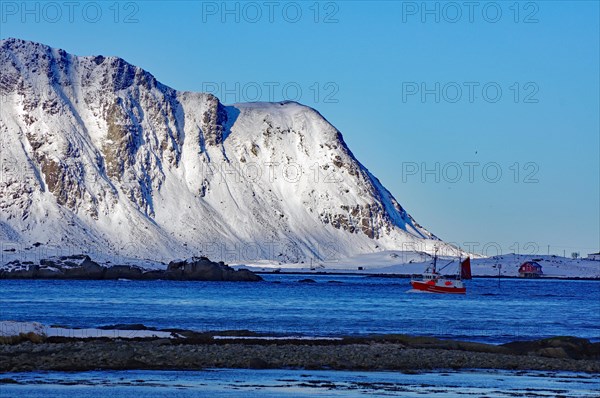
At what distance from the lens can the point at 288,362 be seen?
49.0m

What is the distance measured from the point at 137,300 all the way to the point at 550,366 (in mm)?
74674

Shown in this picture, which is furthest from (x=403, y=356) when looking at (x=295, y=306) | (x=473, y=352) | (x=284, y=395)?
(x=295, y=306)

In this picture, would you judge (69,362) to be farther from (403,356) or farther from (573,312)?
(573,312)

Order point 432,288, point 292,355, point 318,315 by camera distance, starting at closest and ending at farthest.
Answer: point 292,355
point 318,315
point 432,288

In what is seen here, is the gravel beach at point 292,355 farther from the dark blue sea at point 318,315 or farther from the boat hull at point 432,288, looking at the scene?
the boat hull at point 432,288

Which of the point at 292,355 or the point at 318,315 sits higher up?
the point at 318,315

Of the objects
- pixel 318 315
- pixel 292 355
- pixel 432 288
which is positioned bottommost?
pixel 292 355

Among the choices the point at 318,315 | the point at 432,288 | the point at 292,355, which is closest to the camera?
the point at 292,355

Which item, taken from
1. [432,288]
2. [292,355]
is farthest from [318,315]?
[432,288]

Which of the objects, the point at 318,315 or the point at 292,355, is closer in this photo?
the point at 292,355

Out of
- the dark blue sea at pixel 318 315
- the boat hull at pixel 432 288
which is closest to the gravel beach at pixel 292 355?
the dark blue sea at pixel 318 315

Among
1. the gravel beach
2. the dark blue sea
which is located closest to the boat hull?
the dark blue sea

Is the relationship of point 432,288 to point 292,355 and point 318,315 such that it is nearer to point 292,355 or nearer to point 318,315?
point 318,315

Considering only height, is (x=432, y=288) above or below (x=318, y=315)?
above
